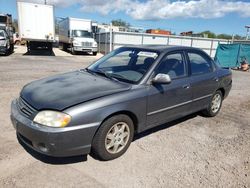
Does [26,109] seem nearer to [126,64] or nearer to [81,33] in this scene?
[126,64]

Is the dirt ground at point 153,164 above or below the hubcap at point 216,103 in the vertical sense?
below

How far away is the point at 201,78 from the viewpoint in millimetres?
4516

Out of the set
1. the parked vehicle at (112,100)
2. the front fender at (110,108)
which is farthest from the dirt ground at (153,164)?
the front fender at (110,108)

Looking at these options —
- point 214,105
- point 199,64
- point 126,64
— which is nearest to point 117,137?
point 126,64

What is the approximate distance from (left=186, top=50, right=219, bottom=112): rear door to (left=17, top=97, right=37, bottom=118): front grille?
2771mm

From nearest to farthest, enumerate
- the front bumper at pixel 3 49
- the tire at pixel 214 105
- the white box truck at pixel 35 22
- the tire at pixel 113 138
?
the tire at pixel 113 138 → the tire at pixel 214 105 → the front bumper at pixel 3 49 → the white box truck at pixel 35 22

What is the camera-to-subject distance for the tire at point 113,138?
303cm

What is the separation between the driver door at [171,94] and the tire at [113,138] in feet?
1.48

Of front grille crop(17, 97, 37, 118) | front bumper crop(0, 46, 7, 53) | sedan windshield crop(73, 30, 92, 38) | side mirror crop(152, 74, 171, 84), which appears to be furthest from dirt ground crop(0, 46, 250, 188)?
sedan windshield crop(73, 30, 92, 38)

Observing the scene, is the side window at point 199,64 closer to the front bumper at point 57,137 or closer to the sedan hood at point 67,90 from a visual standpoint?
the sedan hood at point 67,90

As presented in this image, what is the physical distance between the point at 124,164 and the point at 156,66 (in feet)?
5.20

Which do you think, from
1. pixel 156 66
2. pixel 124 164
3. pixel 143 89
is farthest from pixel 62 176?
pixel 156 66

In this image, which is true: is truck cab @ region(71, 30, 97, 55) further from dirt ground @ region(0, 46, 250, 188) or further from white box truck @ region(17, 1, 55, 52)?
dirt ground @ region(0, 46, 250, 188)

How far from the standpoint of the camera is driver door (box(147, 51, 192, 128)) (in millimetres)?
3607
